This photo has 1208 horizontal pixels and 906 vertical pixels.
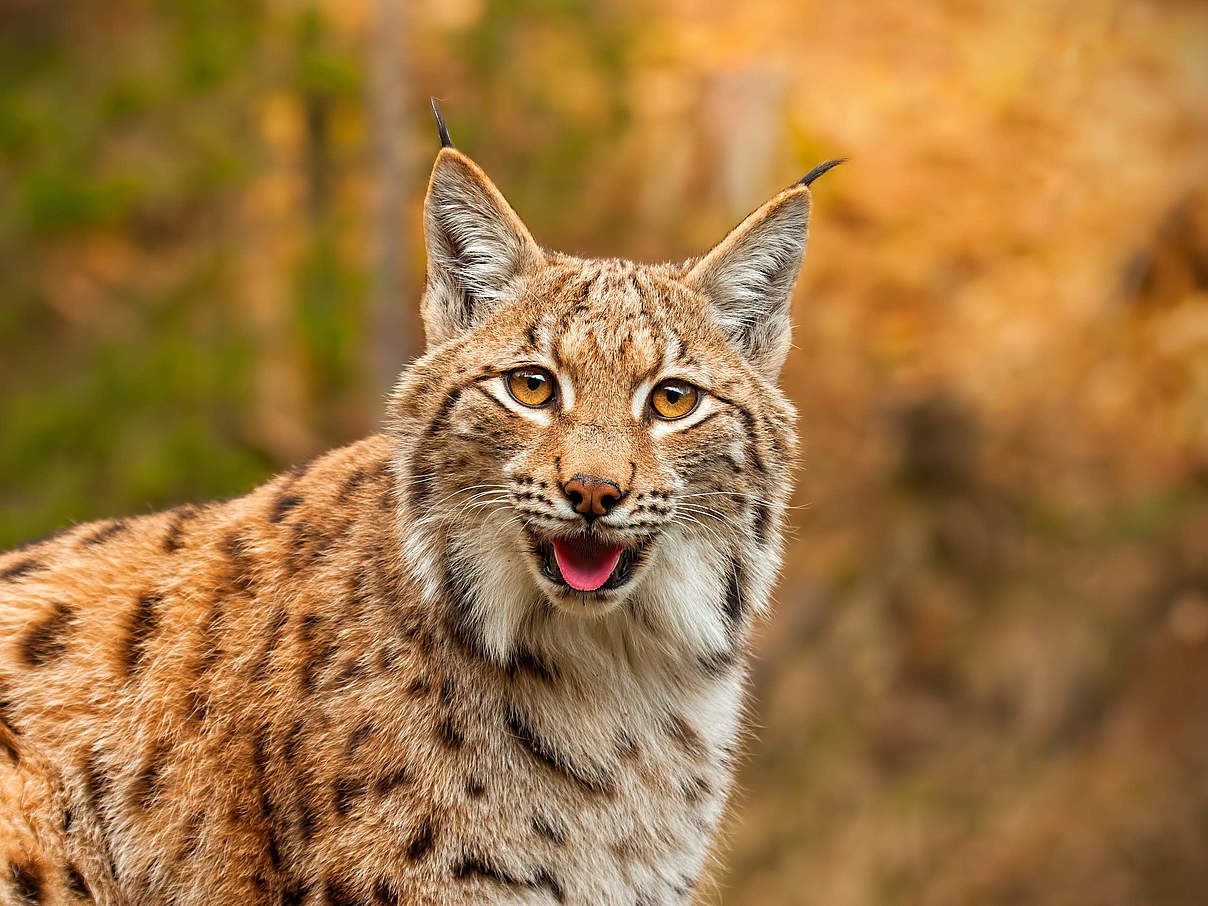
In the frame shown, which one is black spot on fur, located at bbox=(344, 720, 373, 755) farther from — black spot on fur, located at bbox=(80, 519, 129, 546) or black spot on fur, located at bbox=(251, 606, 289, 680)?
black spot on fur, located at bbox=(80, 519, 129, 546)

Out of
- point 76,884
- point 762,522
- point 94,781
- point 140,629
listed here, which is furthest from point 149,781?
point 762,522

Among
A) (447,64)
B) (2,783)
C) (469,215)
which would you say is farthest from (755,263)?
(447,64)

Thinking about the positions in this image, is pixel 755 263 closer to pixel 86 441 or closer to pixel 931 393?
pixel 931 393

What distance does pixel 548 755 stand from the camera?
412cm

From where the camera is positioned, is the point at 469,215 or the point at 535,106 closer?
the point at 469,215

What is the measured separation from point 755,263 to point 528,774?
1866mm

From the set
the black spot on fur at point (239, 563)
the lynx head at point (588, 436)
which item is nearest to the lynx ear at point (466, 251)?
the lynx head at point (588, 436)

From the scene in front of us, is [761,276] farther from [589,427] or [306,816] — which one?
[306,816]

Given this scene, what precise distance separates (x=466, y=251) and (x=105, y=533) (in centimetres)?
167

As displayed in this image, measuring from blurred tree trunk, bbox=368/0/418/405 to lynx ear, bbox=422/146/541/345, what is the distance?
7937 millimetres

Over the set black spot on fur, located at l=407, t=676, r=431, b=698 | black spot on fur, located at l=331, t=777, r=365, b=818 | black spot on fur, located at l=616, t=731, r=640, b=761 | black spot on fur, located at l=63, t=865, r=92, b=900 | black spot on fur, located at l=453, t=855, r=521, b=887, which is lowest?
black spot on fur, located at l=63, t=865, r=92, b=900

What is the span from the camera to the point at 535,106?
511 inches

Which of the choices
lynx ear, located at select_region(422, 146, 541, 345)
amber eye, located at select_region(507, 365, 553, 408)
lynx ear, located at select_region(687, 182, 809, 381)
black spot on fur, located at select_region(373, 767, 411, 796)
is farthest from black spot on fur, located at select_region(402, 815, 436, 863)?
lynx ear, located at select_region(687, 182, 809, 381)

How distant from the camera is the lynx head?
3.82 meters
